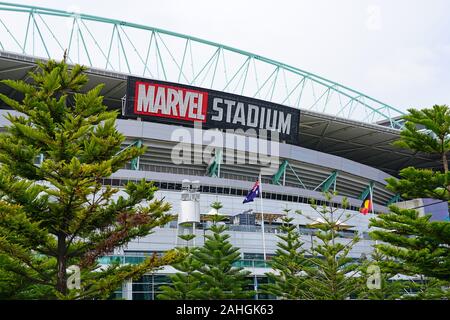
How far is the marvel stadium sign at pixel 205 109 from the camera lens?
47.5 m

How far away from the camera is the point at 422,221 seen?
1878 cm

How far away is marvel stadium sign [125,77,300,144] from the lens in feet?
156

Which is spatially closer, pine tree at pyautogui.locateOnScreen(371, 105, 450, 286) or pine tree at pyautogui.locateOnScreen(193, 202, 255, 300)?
pine tree at pyautogui.locateOnScreen(371, 105, 450, 286)

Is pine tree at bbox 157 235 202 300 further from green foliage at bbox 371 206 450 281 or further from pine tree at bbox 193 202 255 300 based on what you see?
green foliage at bbox 371 206 450 281

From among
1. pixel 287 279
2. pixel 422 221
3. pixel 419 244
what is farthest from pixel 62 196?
pixel 287 279

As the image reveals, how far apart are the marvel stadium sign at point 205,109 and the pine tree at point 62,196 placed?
28.4 meters

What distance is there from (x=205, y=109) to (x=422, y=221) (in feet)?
112

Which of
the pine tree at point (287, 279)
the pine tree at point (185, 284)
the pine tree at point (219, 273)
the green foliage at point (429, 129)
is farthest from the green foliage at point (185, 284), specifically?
the green foliage at point (429, 129)

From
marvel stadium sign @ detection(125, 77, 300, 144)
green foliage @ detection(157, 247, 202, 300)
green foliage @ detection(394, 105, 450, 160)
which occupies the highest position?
marvel stadium sign @ detection(125, 77, 300, 144)

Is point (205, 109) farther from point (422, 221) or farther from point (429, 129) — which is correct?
point (422, 221)

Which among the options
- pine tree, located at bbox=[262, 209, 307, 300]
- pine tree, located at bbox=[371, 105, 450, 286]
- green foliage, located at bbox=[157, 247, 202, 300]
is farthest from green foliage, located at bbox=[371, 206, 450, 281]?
green foliage, located at bbox=[157, 247, 202, 300]

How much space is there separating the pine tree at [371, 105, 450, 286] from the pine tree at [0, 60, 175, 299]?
8.81 m

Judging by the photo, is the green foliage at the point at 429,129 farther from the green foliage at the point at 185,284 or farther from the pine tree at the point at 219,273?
the green foliage at the point at 185,284

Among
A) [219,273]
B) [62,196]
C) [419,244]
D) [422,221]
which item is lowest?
[219,273]
